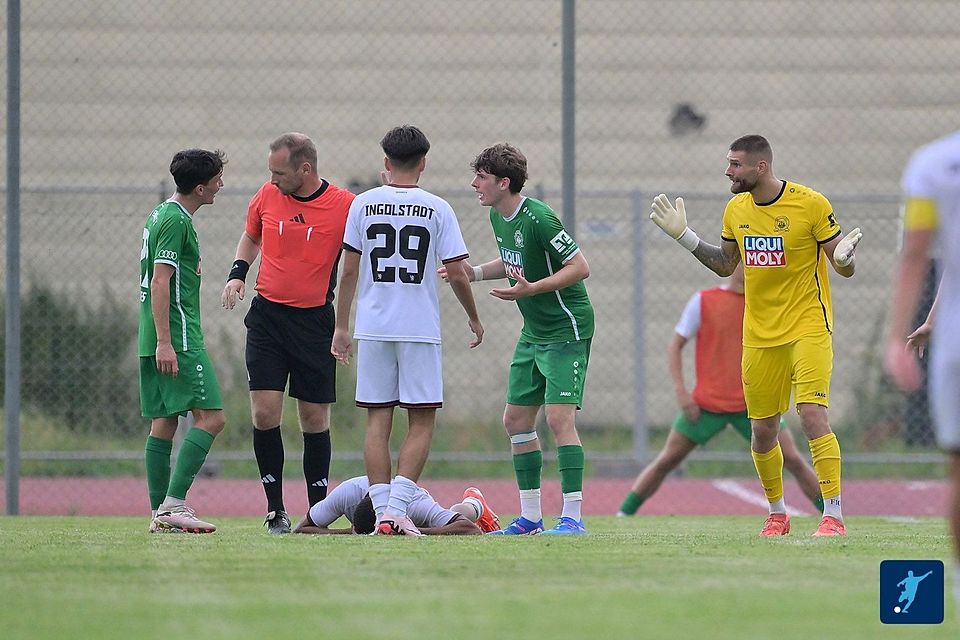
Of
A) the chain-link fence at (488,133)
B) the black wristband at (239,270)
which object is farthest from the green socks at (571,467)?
the chain-link fence at (488,133)

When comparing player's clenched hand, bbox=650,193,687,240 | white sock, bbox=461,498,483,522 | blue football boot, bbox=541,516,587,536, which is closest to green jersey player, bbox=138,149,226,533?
white sock, bbox=461,498,483,522

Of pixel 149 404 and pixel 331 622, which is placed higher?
pixel 149 404

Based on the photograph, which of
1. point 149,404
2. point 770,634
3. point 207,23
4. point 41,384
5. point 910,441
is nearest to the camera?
point 770,634

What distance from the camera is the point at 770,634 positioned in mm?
3656

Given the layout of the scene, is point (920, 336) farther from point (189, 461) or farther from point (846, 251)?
point (189, 461)

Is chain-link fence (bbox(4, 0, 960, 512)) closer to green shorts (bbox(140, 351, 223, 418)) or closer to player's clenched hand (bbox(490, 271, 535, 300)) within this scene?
green shorts (bbox(140, 351, 223, 418))

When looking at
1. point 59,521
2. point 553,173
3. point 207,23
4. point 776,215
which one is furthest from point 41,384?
point 776,215

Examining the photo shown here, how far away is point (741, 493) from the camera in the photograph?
12.0 meters

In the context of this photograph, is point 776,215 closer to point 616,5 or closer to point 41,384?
point 41,384

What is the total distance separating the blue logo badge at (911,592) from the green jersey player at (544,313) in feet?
7.49

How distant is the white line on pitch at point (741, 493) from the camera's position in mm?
11344

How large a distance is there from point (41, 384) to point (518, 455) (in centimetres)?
530

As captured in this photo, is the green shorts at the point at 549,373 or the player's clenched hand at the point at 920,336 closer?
the player's clenched hand at the point at 920,336

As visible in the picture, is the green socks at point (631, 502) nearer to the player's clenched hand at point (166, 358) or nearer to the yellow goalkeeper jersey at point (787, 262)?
the yellow goalkeeper jersey at point (787, 262)
